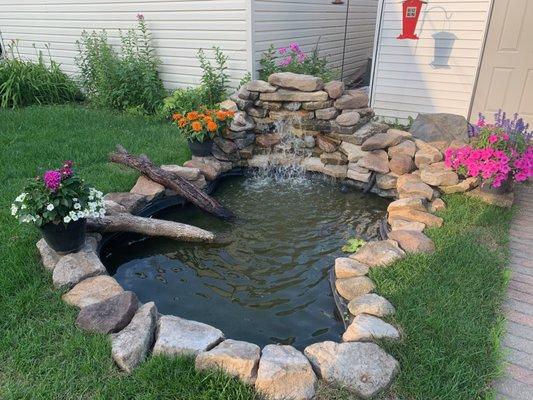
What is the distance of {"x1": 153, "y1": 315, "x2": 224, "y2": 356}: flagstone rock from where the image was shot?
2.29m

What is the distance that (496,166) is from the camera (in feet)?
11.7

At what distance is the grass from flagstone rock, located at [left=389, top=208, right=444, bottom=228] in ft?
0.35

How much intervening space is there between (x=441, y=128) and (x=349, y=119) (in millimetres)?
1066

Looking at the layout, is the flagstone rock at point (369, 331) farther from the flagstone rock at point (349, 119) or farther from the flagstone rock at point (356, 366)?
the flagstone rock at point (349, 119)

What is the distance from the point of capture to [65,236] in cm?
295

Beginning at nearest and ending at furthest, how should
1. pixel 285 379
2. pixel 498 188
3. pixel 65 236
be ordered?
pixel 285 379 < pixel 65 236 < pixel 498 188

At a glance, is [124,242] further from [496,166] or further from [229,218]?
[496,166]

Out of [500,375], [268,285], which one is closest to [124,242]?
[268,285]

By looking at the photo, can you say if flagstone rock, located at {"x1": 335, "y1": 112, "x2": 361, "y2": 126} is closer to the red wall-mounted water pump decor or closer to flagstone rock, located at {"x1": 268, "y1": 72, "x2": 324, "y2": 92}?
flagstone rock, located at {"x1": 268, "y1": 72, "x2": 324, "y2": 92}

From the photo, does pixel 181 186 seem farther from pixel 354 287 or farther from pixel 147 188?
pixel 354 287

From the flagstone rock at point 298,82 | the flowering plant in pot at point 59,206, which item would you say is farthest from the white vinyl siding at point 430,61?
the flowering plant in pot at point 59,206

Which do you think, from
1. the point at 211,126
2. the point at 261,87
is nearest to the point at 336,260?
the point at 211,126

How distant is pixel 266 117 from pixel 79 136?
252 cm

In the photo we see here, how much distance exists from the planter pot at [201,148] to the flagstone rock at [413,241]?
247 cm
